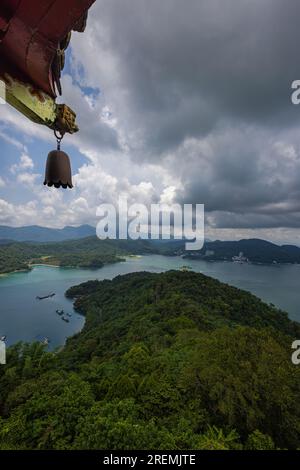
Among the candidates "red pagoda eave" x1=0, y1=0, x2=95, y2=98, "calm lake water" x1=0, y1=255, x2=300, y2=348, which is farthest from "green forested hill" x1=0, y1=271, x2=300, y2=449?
"calm lake water" x1=0, y1=255, x2=300, y2=348

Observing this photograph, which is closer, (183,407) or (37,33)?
(37,33)

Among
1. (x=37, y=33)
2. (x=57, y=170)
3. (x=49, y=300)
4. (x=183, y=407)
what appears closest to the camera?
(x=37, y=33)

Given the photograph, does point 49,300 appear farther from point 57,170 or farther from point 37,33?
point 37,33

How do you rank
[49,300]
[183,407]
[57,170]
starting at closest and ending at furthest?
[57,170] < [183,407] < [49,300]

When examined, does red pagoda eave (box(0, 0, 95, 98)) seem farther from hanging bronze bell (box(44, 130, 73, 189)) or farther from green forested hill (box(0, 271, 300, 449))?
green forested hill (box(0, 271, 300, 449))

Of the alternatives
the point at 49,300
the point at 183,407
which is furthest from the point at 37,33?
the point at 49,300

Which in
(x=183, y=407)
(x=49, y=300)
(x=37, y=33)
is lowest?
(x=49, y=300)

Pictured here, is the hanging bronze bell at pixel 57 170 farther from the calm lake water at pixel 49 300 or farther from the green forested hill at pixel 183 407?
the calm lake water at pixel 49 300
